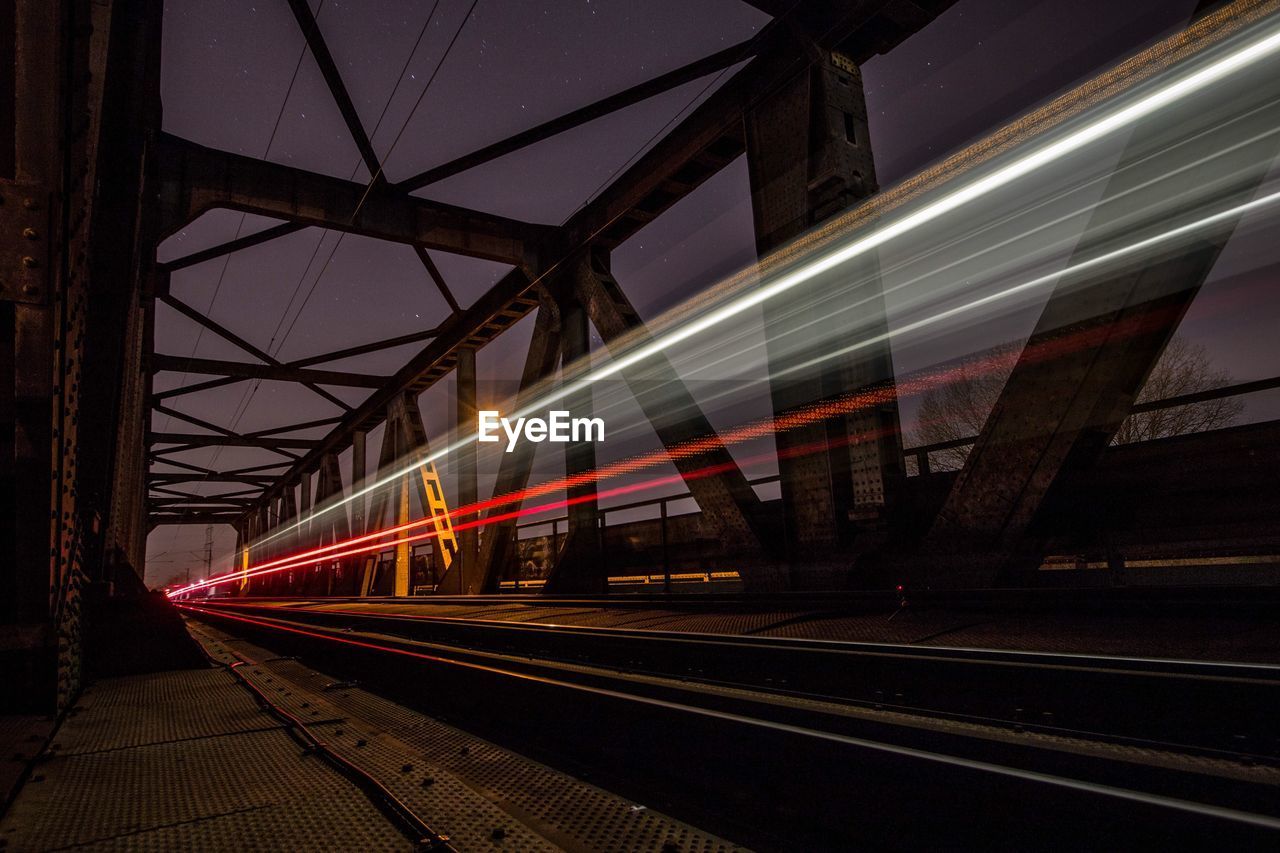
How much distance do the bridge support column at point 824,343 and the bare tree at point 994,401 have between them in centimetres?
844

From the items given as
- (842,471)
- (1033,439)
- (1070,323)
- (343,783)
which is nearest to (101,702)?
(343,783)

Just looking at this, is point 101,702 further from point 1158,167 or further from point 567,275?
point 567,275

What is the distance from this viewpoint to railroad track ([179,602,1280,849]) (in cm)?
173

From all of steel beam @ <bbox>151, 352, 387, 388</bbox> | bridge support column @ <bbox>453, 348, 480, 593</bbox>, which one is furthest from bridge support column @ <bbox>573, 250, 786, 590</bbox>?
steel beam @ <bbox>151, 352, 387, 388</bbox>

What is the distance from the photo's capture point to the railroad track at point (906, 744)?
5.66ft

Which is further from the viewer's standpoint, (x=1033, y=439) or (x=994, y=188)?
(x=994, y=188)

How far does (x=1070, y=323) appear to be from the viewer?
13.4ft

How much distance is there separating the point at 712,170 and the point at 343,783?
765 centimetres

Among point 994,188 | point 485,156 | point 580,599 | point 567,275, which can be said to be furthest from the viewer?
point 567,275

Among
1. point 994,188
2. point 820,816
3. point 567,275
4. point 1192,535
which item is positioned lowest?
point 820,816

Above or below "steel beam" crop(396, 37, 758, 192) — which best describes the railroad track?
below

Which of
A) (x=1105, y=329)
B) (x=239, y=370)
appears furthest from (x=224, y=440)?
(x=1105, y=329)

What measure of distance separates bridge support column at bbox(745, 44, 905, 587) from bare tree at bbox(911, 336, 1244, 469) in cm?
844

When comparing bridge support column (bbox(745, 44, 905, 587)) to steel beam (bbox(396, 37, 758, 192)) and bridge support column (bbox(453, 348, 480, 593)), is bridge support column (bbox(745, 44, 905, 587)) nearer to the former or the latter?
steel beam (bbox(396, 37, 758, 192))
